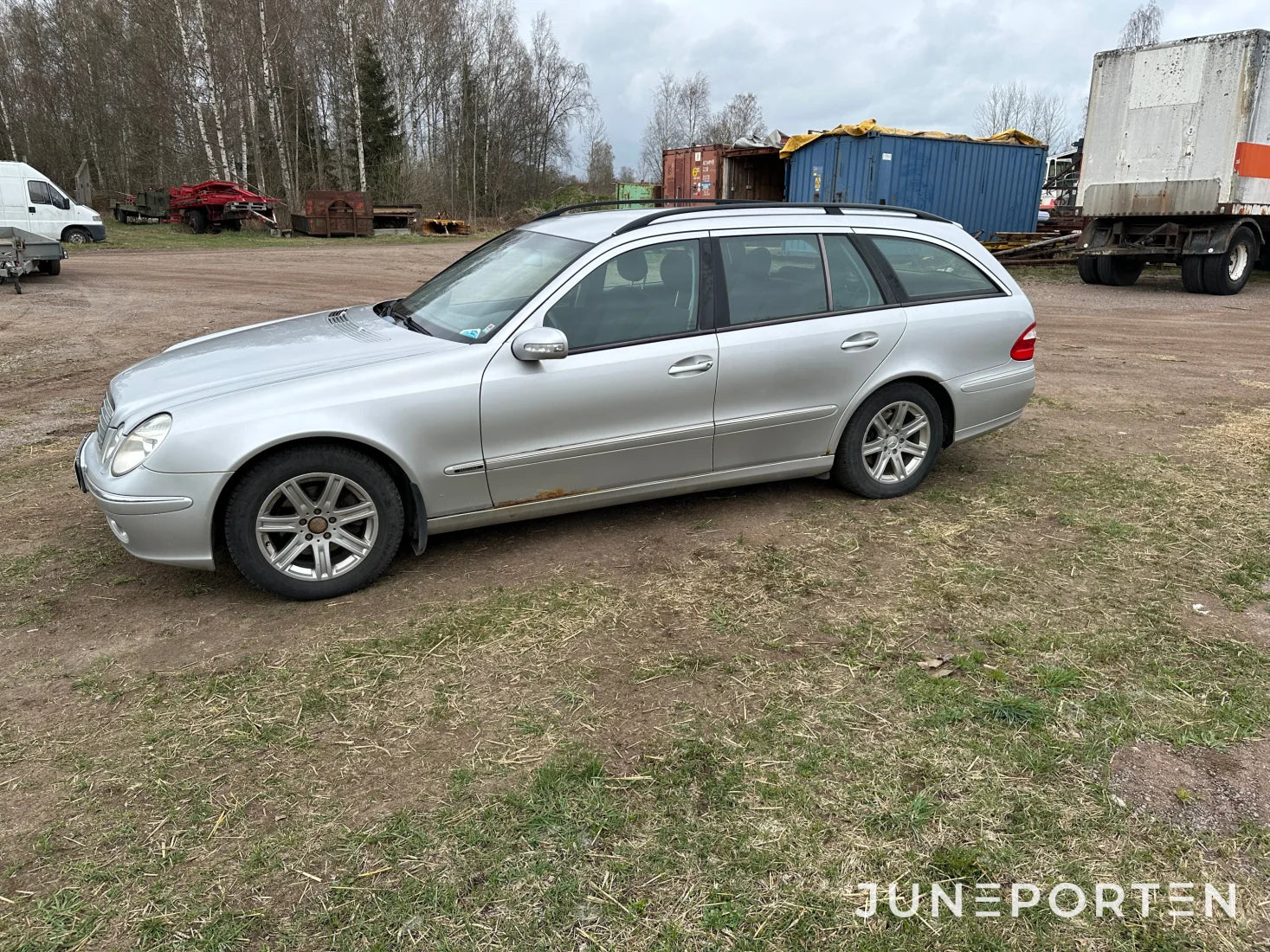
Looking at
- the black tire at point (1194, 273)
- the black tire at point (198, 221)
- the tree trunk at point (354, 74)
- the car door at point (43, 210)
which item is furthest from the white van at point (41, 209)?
the black tire at point (1194, 273)

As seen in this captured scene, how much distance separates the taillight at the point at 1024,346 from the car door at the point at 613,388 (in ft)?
6.75

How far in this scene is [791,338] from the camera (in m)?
4.78

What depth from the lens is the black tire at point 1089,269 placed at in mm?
17516

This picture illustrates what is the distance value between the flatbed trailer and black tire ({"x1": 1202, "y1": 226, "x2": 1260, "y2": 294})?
19739 mm

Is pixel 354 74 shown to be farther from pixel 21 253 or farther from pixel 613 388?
pixel 613 388

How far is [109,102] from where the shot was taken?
42.0 meters

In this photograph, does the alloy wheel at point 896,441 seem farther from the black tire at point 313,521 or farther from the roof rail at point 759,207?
the black tire at point 313,521

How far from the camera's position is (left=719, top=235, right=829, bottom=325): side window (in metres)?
4.75

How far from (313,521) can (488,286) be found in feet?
5.14

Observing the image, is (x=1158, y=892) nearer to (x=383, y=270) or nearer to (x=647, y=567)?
(x=647, y=567)

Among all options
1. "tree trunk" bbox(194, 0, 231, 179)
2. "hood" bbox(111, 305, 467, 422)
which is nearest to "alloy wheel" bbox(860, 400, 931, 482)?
"hood" bbox(111, 305, 467, 422)

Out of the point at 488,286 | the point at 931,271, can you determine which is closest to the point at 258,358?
the point at 488,286

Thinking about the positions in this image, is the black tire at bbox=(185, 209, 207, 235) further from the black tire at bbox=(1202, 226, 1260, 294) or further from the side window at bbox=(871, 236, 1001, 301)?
the side window at bbox=(871, 236, 1001, 301)

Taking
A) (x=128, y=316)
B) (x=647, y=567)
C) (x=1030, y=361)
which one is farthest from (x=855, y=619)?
(x=128, y=316)
